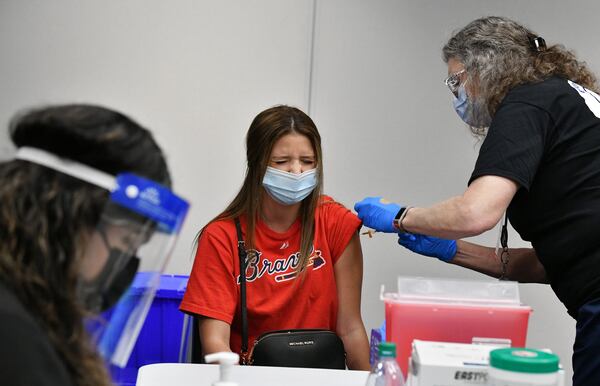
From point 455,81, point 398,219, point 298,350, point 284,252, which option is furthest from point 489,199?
point 284,252

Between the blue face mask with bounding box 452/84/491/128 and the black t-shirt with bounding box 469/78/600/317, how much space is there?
15 centimetres

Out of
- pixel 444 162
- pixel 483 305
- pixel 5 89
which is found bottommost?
pixel 483 305

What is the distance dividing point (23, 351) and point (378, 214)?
1183 millimetres

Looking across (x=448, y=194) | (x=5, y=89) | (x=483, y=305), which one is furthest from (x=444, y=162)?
(x=5, y=89)

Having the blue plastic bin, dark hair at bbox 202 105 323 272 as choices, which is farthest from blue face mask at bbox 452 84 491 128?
the blue plastic bin

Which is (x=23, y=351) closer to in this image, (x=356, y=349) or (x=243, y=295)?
(x=243, y=295)

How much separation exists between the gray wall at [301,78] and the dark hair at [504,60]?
0.93 metres

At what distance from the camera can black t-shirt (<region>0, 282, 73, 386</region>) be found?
2.48 ft

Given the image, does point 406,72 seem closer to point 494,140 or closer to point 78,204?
point 494,140

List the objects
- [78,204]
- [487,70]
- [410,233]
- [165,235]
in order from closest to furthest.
→ 1. [78,204]
2. [165,235]
3. [487,70]
4. [410,233]

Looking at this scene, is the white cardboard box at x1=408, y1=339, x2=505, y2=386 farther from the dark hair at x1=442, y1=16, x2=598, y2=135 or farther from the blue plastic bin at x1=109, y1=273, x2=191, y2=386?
the blue plastic bin at x1=109, y1=273, x2=191, y2=386

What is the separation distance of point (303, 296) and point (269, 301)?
0.32ft

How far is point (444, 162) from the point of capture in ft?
8.84

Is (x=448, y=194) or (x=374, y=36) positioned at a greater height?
(x=374, y=36)
